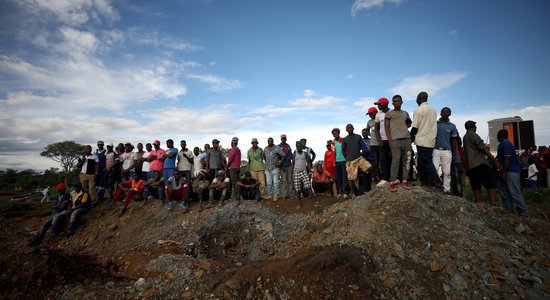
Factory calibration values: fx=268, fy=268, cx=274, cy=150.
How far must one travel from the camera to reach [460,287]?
404cm

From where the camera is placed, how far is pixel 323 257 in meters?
4.53

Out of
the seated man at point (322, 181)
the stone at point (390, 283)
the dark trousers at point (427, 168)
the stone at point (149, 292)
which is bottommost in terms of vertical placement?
the stone at point (149, 292)

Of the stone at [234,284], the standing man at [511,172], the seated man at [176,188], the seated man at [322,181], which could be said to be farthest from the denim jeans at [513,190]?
the seated man at [176,188]

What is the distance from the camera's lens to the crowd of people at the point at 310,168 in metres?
6.04

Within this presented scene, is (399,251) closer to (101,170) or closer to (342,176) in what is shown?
(342,176)

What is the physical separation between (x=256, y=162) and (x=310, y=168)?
1.94m

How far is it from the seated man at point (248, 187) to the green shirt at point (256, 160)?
1.12ft

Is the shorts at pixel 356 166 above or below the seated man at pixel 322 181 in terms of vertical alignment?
above

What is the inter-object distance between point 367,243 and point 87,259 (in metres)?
7.24

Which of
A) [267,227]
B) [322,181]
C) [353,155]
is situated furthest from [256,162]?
[353,155]

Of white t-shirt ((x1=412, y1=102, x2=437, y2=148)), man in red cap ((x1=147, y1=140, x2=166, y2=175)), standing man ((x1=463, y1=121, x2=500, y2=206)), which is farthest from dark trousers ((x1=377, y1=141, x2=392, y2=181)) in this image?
man in red cap ((x1=147, y1=140, x2=166, y2=175))

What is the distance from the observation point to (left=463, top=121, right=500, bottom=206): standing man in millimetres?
6202

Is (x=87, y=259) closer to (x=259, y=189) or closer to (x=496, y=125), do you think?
(x=259, y=189)

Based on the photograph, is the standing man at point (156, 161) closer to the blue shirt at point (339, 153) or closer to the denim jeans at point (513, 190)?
the blue shirt at point (339, 153)
